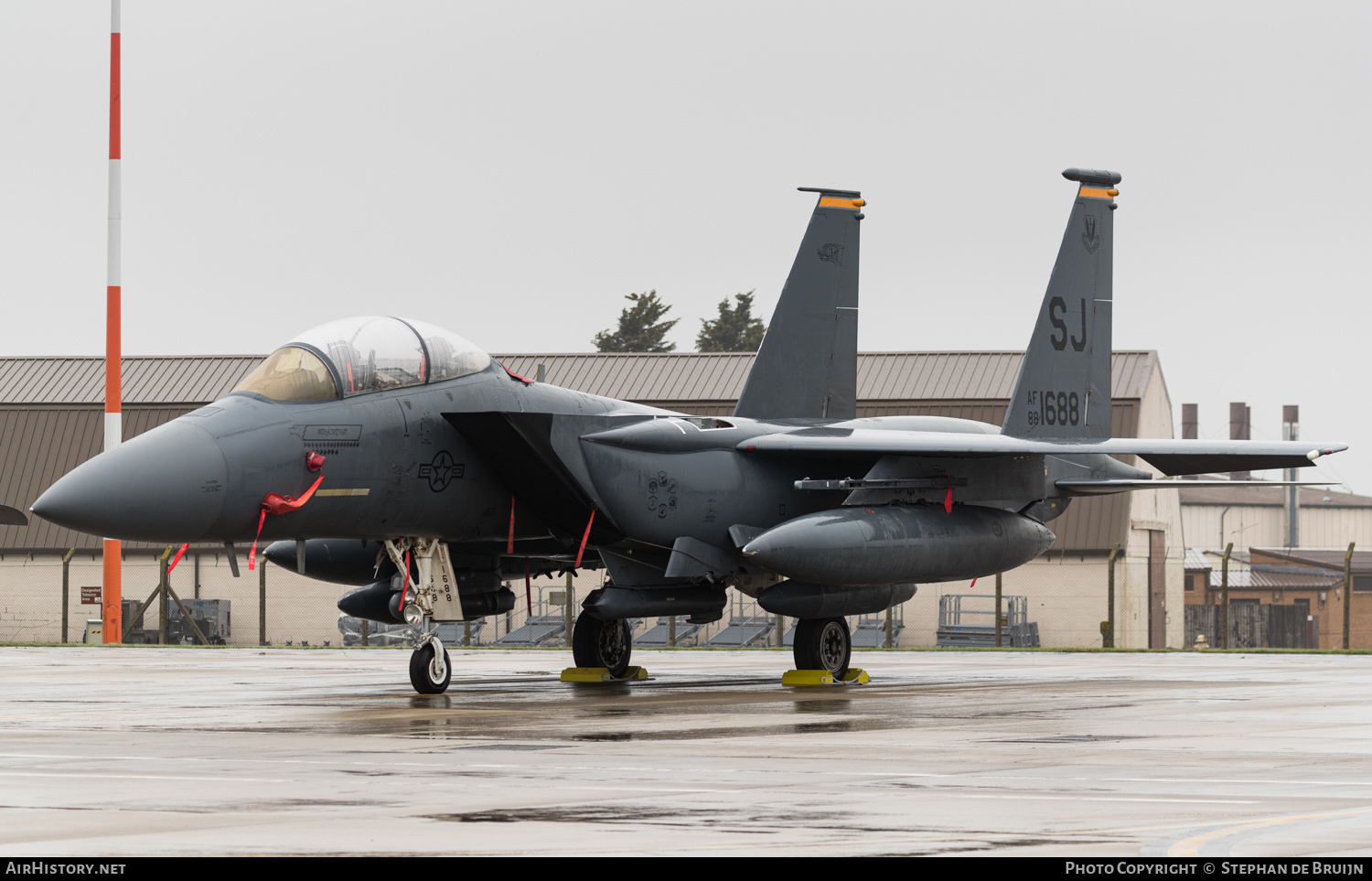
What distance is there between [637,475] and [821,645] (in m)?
3.13

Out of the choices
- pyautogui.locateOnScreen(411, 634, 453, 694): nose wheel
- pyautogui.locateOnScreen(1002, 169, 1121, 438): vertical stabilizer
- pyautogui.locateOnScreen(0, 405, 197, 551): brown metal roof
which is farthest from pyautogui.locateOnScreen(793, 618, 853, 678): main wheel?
pyautogui.locateOnScreen(0, 405, 197, 551): brown metal roof

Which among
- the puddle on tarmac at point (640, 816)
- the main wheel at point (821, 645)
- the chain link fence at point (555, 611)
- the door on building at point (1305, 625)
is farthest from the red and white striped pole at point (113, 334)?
the door on building at point (1305, 625)

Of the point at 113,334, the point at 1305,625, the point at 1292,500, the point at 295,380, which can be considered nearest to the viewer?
the point at 295,380

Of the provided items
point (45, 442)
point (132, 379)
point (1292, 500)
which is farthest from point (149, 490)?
point (1292, 500)

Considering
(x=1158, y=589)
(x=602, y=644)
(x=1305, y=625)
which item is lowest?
(x=1305, y=625)

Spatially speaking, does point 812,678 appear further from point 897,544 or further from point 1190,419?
point 1190,419

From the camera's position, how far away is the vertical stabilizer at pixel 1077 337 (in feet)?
67.2

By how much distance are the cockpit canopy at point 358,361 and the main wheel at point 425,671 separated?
2.38 m

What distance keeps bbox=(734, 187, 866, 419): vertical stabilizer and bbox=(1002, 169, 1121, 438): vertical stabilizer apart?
208cm

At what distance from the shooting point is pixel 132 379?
43688 millimetres

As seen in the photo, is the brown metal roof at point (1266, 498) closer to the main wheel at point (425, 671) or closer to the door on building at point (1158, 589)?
the door on building at point (1158, 589)

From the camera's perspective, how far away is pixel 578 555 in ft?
55.5
